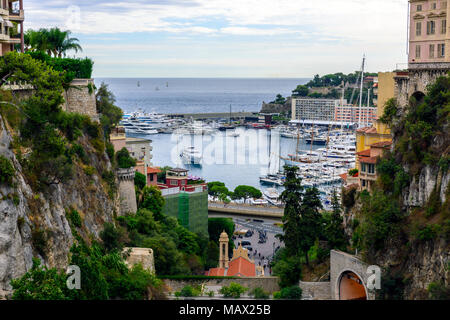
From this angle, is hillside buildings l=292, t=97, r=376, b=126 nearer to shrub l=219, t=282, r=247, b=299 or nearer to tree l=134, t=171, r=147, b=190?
tree l=134, t=171, r=147, b=190

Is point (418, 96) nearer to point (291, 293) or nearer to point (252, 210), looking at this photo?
point (291, 293)

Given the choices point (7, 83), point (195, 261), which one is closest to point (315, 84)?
point (195, 261)

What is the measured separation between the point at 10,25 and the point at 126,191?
1033 cm

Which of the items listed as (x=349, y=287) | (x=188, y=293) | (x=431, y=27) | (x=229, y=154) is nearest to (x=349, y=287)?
(x=349, y=287)

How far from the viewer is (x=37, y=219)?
67.8 ft

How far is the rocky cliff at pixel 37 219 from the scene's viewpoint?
17984mm

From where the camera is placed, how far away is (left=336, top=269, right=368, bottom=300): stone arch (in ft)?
90.9

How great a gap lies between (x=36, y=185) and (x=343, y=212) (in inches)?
652

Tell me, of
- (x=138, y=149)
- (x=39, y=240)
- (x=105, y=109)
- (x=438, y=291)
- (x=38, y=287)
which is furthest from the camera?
(x=138, y=149)

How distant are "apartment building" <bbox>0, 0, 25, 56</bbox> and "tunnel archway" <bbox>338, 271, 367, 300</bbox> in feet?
53.7

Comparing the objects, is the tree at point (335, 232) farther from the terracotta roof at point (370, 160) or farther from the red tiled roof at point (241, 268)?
the red tiled roof at point (241, 268)

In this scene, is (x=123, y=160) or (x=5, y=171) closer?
(x=5, y=171)

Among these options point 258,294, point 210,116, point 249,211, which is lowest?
point 249,211
